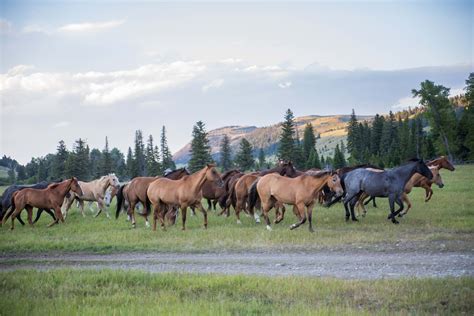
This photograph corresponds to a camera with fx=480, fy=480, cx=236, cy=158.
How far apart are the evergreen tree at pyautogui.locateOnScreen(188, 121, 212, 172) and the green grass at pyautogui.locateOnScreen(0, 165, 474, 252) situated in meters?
42.7

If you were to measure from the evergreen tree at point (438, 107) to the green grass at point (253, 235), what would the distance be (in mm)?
53785

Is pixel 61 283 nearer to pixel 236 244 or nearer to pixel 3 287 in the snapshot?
pixel 3 287

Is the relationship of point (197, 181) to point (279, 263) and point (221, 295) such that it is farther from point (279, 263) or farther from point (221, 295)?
point (221, 295)

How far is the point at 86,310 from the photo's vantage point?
752 centimetres

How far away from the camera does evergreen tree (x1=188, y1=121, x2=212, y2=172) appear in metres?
65.0

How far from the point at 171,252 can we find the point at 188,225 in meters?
5.88

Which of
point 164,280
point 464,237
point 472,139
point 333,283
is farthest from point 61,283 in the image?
point 472,139

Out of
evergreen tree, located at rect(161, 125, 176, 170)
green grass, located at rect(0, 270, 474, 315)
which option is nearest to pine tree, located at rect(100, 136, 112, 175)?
evergreen tree, located at rect(161, 125, 176, 170)

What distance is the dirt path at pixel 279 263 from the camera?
10.6 m

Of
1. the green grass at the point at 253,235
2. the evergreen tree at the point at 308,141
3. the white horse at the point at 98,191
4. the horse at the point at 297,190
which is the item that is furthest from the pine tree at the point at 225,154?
the horse at the point at 297,190

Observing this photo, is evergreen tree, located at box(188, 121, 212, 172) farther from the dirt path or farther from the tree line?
the dirt path

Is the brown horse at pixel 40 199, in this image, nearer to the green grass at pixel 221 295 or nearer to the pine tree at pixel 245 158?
the green grass at pixel 221 295

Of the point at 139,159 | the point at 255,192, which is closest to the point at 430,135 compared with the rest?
the point at 139,159

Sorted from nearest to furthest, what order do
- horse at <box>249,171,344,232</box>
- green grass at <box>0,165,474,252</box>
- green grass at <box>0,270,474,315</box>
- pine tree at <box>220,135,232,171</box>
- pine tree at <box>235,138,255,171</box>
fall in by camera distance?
green grass at <box>0,270,474,315</box>
green grass at <box>0,165,474,252</box>
horse at <box>249,171,344,232</box>
pine tree at <box>235,138,255,171</box>
pine tree at <box>220,135,232,171</box>
